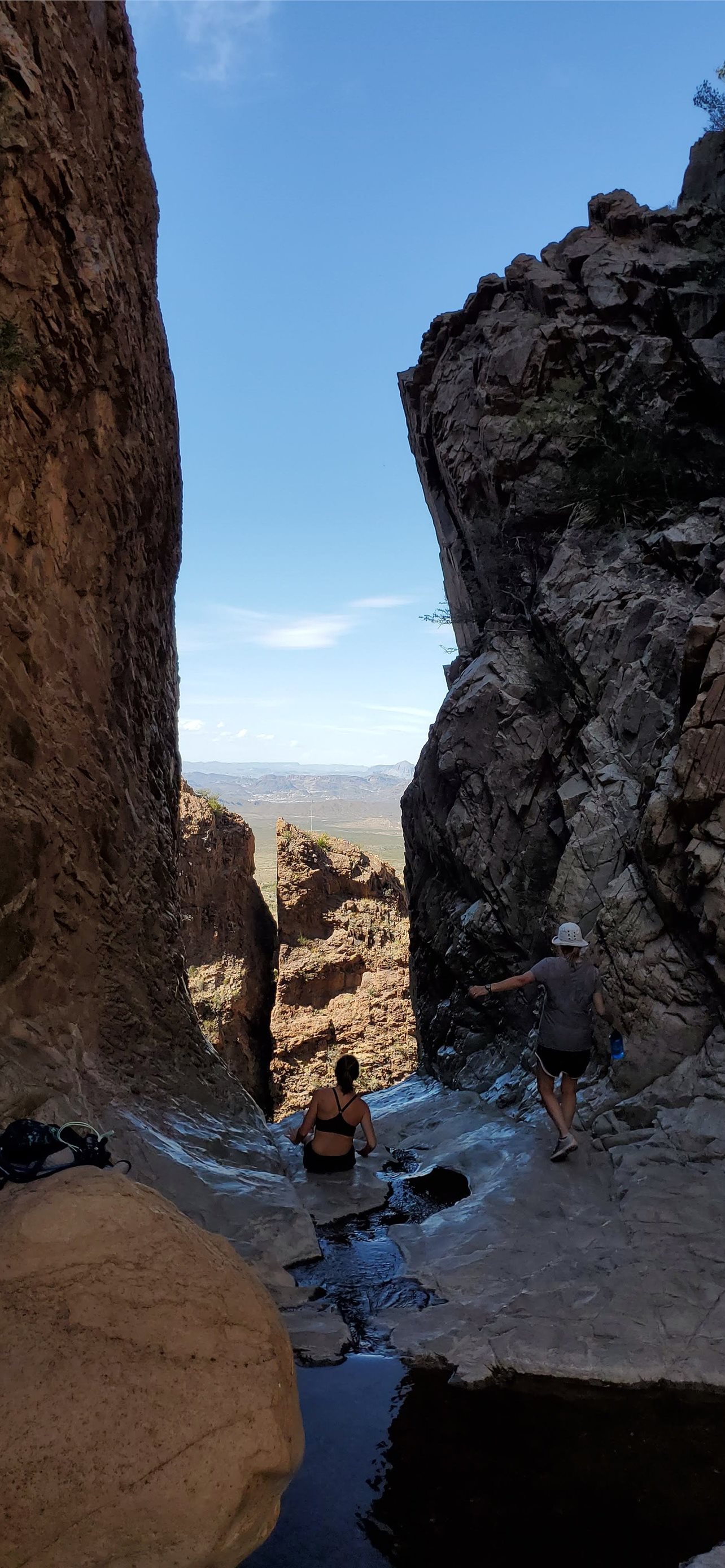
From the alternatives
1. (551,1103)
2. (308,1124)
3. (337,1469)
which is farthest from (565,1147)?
(337,1469)

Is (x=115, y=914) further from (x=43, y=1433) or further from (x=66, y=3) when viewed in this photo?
(x=66, y=3)

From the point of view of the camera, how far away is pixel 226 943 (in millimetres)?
27750

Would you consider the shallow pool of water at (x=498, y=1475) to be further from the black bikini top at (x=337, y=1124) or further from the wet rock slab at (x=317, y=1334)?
the black bikini top at (x=337, y=1124)

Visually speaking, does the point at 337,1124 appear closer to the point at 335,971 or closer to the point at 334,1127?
the point at 334,1127

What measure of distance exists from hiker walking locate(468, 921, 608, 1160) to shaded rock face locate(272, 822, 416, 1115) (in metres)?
18.8

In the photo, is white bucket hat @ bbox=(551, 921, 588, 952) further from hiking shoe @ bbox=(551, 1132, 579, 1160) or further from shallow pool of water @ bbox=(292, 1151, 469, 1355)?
shallow pool of water @ bbox=(292, 1151, 469, 1355)

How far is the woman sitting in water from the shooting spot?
7816 millimetres

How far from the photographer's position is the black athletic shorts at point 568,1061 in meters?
7.45

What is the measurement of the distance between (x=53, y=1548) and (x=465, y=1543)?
146 centimetres

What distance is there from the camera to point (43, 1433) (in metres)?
2.56

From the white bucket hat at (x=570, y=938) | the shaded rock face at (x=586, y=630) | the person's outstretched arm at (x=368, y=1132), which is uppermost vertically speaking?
the shaded rock face at (x=586, y=630)

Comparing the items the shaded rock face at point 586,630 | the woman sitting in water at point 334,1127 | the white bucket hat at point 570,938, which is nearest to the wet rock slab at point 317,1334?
the woman sitting in water at point 334,1127

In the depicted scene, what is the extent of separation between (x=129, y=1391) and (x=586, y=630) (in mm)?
10305

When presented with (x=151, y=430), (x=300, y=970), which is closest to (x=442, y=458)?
(x=151, y=430)
